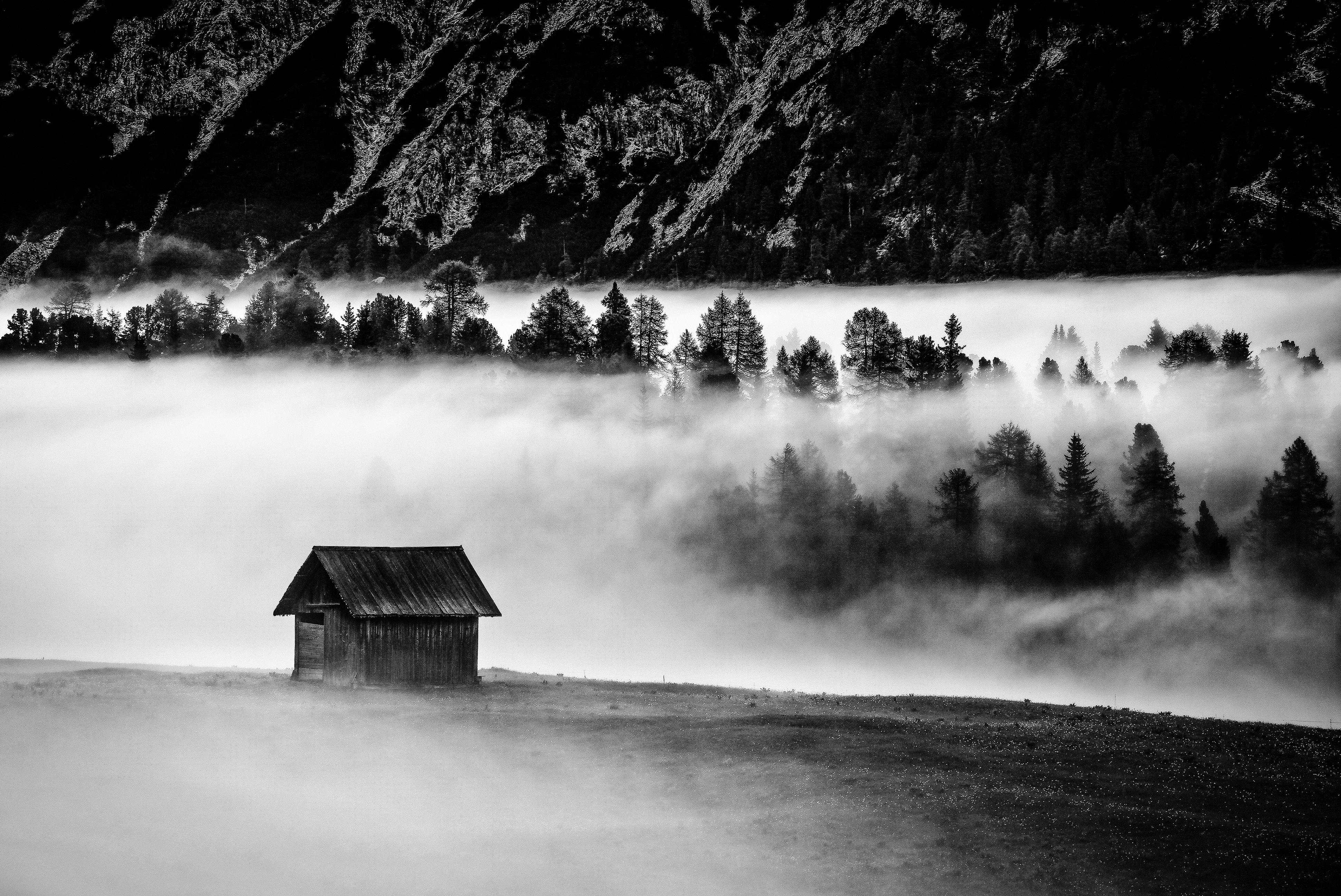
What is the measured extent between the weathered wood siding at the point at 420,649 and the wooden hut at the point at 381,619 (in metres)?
0.03

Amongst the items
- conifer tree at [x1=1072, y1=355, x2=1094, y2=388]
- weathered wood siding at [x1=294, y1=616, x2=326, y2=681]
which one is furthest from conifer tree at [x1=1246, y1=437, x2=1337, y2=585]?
weathered wood siding at [x1=294, y1=616, x2=326, y2=681]

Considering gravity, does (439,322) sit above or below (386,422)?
above

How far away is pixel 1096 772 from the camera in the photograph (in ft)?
168

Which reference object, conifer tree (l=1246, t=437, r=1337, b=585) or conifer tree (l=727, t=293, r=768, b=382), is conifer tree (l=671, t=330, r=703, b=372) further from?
conifer tree (l=1246, t=437, r=1337, b=585)

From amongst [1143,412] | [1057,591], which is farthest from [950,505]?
[1143,412]

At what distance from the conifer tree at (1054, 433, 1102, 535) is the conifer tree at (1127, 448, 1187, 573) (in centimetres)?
329

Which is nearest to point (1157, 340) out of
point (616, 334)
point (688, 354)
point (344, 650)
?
point (688, 354)

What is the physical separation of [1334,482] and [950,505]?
33410 millimetres

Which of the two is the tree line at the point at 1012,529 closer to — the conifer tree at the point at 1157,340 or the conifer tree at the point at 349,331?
the conifer tree at the point at 1157,340

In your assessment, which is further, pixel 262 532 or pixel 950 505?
pixel 262 532

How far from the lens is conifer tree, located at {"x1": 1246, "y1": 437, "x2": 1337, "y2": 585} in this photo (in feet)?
405

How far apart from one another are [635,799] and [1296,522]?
91.0 m

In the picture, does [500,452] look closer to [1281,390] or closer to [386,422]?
[386,422]

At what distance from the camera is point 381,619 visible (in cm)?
7162
